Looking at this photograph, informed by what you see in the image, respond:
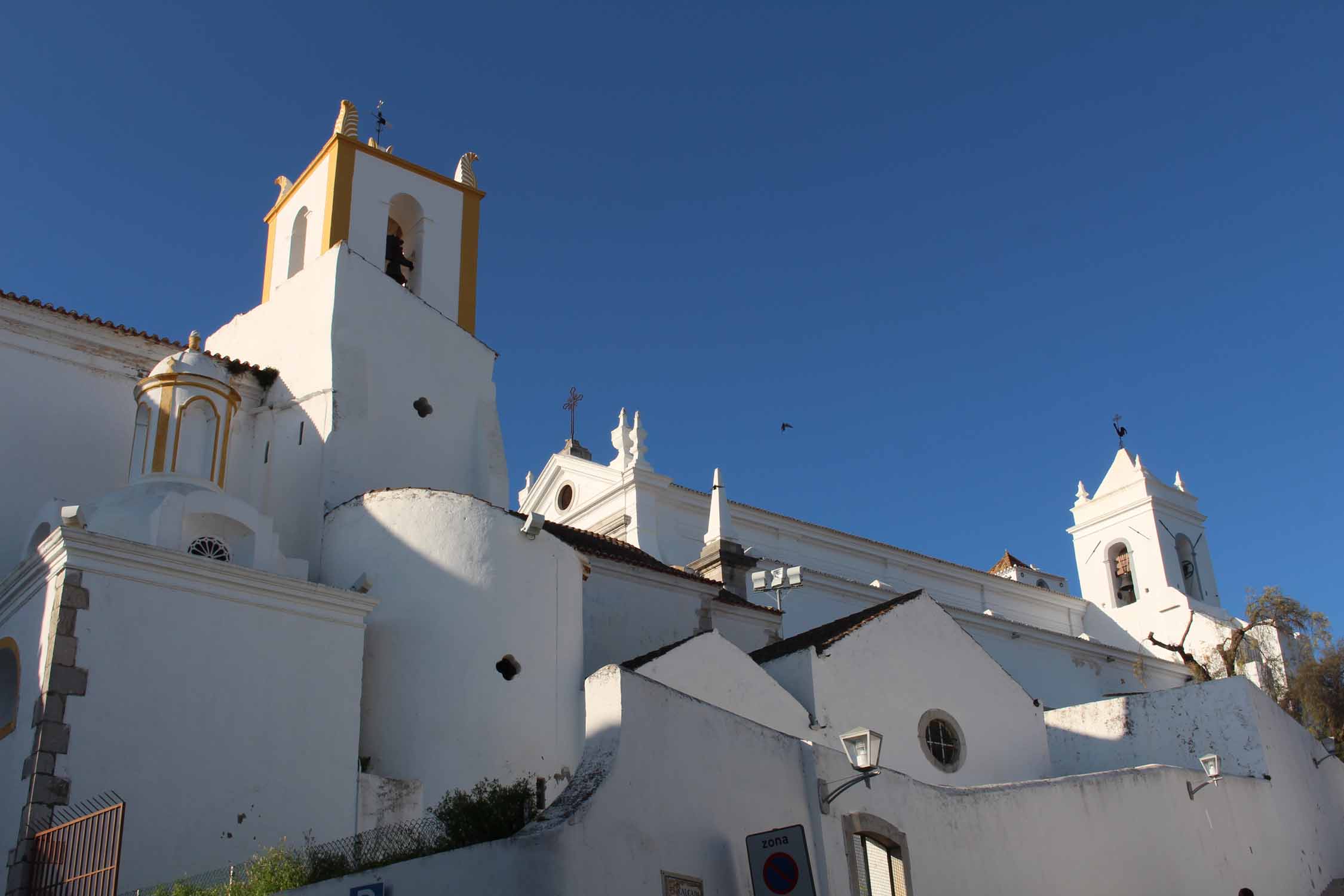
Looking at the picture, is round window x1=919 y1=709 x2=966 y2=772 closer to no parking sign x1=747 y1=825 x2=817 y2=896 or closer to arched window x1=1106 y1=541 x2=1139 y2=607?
no parking sign x1=747 y1=825 x2=817 y2=896

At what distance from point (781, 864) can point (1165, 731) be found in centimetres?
1358

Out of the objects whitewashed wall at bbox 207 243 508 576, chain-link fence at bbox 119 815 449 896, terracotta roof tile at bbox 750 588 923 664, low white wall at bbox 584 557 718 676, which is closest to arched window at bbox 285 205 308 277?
whitewashed wall at bbox 207 243 508 576

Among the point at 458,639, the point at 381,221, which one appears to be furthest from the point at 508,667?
the point at 381,221

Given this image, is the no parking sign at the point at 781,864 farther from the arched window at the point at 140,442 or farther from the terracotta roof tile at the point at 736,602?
A: the terracotta roof tile at the point at 736,602

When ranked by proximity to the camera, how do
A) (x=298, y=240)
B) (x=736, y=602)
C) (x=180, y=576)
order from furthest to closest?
(x=736, y=602)
(x=298, y=240)
(x=180, y=576)

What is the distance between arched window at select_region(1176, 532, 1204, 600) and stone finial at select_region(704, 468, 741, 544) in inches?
904

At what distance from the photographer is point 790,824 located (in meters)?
12.7

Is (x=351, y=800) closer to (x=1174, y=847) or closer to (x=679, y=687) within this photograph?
(x=679, y=687)

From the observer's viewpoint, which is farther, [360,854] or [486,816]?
[360,854]

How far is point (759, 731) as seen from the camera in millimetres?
12844

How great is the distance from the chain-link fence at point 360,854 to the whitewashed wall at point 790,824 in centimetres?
36

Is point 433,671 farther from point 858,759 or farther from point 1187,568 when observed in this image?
point 1187,568

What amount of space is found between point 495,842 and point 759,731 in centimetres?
342

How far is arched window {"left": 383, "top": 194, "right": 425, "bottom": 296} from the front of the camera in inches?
909
